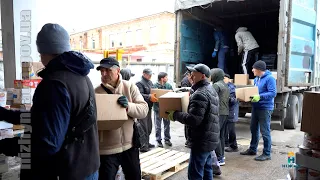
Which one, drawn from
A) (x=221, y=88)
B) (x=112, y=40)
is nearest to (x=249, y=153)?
(x=221, y=88)

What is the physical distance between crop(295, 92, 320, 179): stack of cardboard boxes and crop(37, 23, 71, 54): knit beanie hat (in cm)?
167

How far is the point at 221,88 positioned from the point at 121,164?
2.41 m

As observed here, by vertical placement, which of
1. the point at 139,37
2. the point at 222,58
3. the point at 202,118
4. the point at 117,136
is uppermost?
the point at 139,37

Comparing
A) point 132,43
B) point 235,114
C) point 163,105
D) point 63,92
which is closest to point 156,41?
point 132,43

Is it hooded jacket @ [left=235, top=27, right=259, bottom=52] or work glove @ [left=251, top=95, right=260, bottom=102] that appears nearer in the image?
work glove @ [left=251, top=95, right=260, bottom=102]

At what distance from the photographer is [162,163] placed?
3.91 metres

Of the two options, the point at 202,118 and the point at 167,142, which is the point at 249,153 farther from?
the point at 202,118

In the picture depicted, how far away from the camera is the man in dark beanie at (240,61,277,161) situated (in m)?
4.39

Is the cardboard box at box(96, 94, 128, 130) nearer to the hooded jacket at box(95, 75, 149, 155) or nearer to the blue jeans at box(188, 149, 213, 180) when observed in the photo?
the hooded jacket at box(95, 75, 149, 155)

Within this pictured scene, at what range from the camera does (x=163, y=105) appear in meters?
2.95

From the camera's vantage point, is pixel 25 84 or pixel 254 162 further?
pixel 254 162

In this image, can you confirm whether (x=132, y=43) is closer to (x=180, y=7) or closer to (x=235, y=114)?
(x=180, y=7)

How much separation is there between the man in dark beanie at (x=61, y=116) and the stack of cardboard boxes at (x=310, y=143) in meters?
1.43

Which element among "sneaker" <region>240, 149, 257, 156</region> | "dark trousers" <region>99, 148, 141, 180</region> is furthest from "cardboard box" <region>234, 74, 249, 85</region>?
"dark trousers" <region>99, 148, 141, 180</region>
